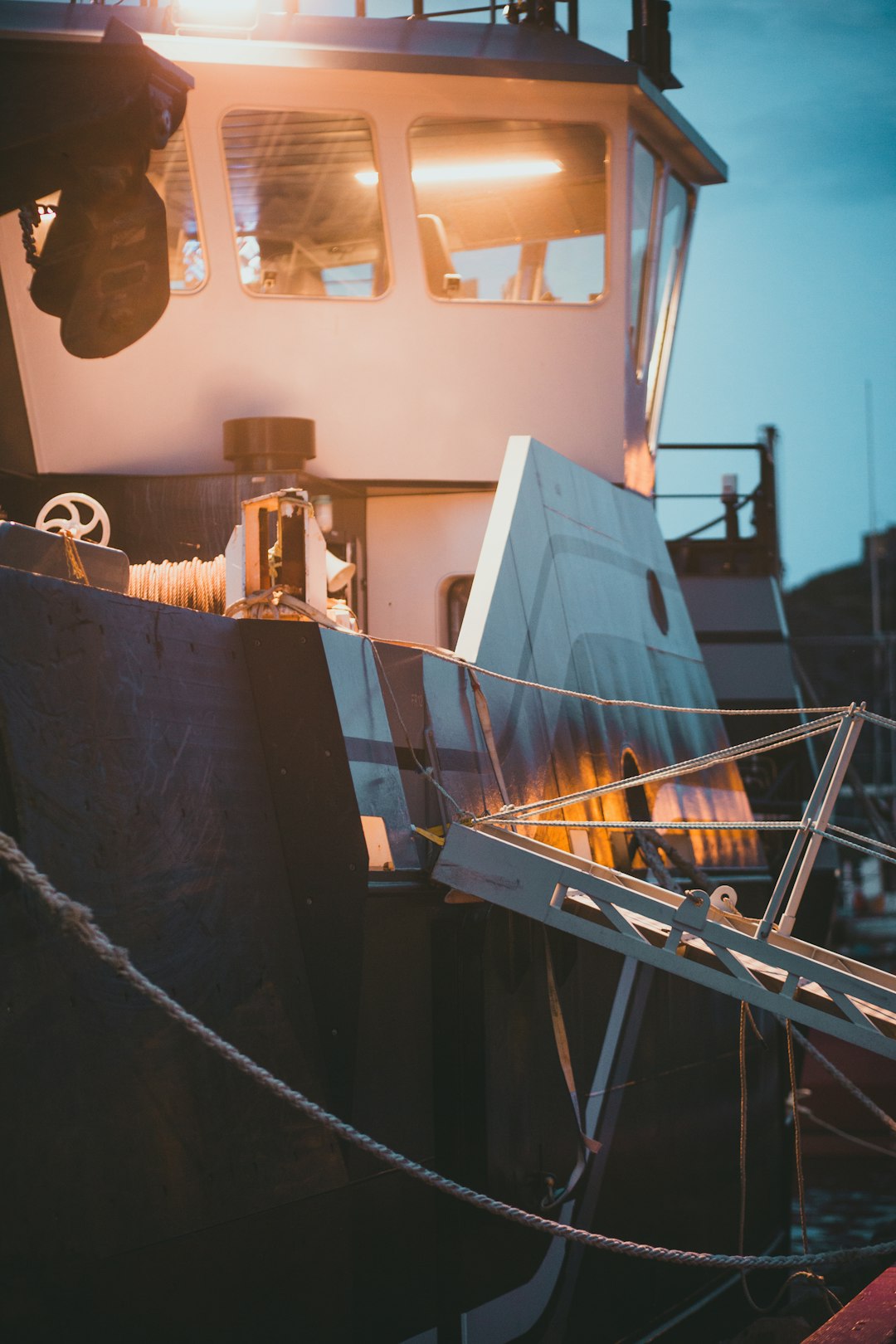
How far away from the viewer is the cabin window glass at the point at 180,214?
27.8 feet

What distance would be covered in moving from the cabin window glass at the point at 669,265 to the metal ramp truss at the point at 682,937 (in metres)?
5.40

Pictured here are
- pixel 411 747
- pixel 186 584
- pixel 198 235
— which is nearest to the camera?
pixel 411 747

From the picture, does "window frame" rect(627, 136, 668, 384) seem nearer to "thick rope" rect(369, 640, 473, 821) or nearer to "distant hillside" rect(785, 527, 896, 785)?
"thick rope" rect(369, 640, 473, 821)

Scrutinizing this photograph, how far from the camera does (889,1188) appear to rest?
1347 cm

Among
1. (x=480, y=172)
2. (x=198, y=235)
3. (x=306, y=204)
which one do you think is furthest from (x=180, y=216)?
(x=480, y=172)

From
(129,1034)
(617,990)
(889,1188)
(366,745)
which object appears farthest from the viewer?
(889,1188)

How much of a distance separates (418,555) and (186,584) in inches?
110

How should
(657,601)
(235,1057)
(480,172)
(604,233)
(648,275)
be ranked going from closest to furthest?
(235,1057) < (480,172) < (657,601) < (604,233) < (648,275)

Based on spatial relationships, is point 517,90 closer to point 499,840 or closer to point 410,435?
point 410,435

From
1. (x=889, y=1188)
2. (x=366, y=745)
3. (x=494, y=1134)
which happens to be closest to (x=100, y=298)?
(x=366, y=745)

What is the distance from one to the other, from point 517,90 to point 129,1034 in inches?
260

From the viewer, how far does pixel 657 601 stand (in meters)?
8.88

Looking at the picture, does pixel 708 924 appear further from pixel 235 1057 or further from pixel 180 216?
pixel 180 216

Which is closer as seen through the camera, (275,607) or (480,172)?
(275,607)
